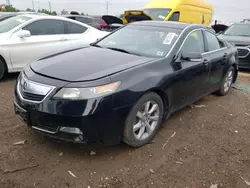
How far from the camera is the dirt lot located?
271 centimetres

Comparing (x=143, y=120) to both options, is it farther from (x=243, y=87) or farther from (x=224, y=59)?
(x=243, y=87)

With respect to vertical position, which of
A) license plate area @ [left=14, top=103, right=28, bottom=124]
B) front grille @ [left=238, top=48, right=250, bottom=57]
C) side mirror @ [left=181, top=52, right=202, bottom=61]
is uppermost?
side mirror @ [left=181, top=52, right=202, bottom=61]

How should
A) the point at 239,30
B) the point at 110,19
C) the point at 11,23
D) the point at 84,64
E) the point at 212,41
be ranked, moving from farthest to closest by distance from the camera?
the point at 110,19 < the point at 239,30 < the point at 11,23 < the point at 212,41 < the point at 84,64

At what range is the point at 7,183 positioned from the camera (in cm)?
260

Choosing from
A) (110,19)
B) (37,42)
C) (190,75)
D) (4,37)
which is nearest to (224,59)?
(190,75)

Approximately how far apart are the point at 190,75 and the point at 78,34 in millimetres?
3741

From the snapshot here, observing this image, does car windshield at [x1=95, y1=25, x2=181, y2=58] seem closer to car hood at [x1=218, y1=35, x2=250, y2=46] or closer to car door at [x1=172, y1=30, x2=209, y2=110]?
car door at [x1=172, y1=30, x2=209, y2=110]

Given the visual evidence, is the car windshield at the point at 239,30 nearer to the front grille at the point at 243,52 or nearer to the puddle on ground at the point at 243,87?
the front grille at the point at 243,52

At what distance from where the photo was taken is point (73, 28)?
6.66m

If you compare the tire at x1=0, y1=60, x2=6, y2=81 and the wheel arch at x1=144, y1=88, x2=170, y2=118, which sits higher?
the wheel arch at x1=144, y1=88, x2=170, y2=118

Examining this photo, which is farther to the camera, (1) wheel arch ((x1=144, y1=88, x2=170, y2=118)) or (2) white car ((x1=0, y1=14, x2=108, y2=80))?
(2) white car ((x1=0, y1=14, x2=108, y2=80))

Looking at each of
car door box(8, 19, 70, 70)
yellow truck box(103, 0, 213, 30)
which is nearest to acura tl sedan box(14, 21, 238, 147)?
car door box(8, 19, 70, 70)

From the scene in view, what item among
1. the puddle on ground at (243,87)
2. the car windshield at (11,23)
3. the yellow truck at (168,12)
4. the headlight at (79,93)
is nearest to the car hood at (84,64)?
the headlight at (79,93)

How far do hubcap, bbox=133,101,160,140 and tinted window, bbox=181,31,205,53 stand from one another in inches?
41.2
